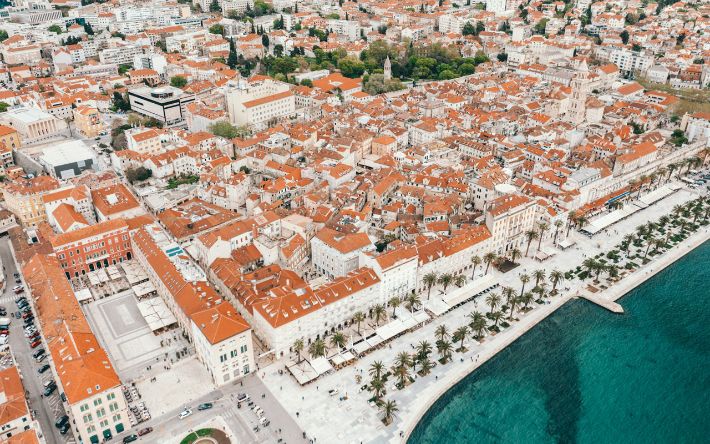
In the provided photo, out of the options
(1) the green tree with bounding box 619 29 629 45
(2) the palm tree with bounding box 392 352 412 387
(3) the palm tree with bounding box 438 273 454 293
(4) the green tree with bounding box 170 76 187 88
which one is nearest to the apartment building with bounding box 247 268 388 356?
(3) the palm tree with bounding box 438 273 454 293

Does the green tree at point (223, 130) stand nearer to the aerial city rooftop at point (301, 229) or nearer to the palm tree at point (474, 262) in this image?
the aerial city rooftop at point (301, 229)

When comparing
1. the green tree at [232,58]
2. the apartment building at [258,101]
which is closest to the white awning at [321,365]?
the apartment building at [258,101]

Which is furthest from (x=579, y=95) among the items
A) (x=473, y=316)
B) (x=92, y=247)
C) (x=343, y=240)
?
(x=92, y=247)

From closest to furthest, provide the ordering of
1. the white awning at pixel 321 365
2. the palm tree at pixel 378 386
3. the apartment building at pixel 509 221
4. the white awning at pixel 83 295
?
the palm tree at pixel 378 386, the white awning at pixel 321 365, the white awning at pixel 83 295, the apartment building at pixel 509 221

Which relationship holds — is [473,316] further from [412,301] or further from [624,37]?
[624,37]

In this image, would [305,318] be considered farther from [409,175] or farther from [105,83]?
[105,83]

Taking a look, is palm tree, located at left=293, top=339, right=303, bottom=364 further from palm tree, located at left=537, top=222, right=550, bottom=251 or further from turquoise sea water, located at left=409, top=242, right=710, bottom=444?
palm tree, located at left=537, top=222, right=550, bottom=251
